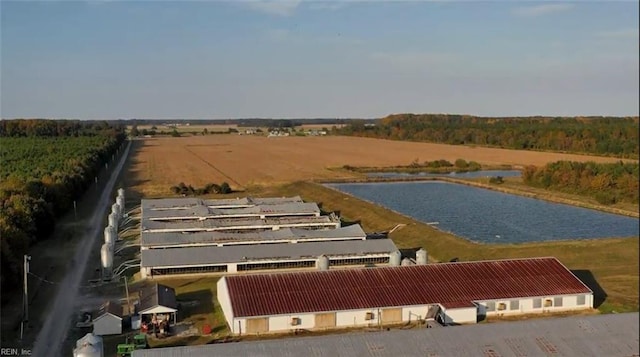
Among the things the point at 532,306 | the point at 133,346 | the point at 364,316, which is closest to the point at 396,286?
the point at 364,316

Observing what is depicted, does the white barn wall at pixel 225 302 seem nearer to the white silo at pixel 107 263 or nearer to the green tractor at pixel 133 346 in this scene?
the green tractor at pixel 133 346

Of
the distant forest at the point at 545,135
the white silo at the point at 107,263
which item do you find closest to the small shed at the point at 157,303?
the white silo at the point at 107,263

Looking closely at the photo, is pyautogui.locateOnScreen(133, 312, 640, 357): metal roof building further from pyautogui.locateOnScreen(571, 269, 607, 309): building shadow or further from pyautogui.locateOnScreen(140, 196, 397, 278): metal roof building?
pyautogui.locateOnScreen(140, 196, 397, 278): metal roof building

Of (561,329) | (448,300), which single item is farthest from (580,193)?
(561,329)

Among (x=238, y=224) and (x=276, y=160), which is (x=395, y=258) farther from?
(x=276, y=160)

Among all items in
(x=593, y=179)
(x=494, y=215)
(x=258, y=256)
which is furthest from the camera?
(x=593, y=179)

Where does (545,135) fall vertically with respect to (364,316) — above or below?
above
